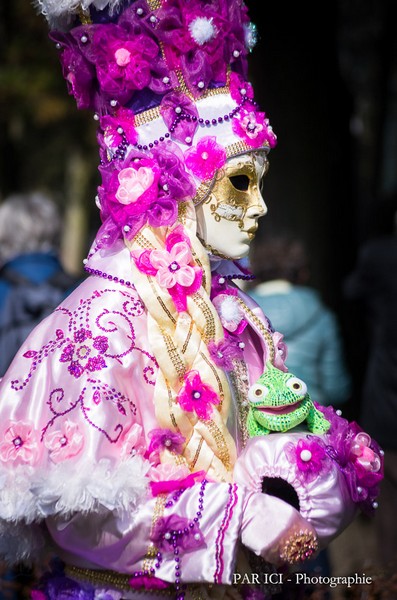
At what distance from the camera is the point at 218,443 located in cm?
300

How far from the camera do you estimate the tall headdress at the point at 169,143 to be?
3.02 metres

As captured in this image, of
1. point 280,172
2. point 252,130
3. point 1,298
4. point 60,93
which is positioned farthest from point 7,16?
point 252,130

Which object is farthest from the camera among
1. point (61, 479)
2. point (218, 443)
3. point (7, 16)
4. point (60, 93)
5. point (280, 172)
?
point (60, 93)

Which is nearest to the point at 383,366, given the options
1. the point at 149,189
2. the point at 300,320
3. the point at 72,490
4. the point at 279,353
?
the point at 300,320

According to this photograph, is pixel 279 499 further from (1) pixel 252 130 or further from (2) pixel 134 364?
(1) pixel 252 130

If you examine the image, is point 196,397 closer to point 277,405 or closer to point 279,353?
point 277,405

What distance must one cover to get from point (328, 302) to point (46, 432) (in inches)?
220

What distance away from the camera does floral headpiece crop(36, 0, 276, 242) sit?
122 inches

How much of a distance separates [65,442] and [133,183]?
78cm

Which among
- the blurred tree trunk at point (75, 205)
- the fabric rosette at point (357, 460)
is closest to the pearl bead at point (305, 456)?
the fabric rosette at point (357, 460)

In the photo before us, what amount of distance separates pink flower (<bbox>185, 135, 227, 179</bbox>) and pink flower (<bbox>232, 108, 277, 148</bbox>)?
3.4 inches

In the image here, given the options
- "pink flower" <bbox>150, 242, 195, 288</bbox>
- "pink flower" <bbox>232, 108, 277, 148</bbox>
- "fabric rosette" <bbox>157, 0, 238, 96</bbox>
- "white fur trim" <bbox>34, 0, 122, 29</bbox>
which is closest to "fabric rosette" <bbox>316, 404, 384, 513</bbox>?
"pink flower" <bbox>150, 242, 195, 288</bbox>

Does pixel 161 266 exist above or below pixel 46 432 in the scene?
above

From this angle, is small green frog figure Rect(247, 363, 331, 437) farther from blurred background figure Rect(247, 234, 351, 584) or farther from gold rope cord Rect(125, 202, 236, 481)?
blurred background figure Rect(247, 234, 351, 584)
